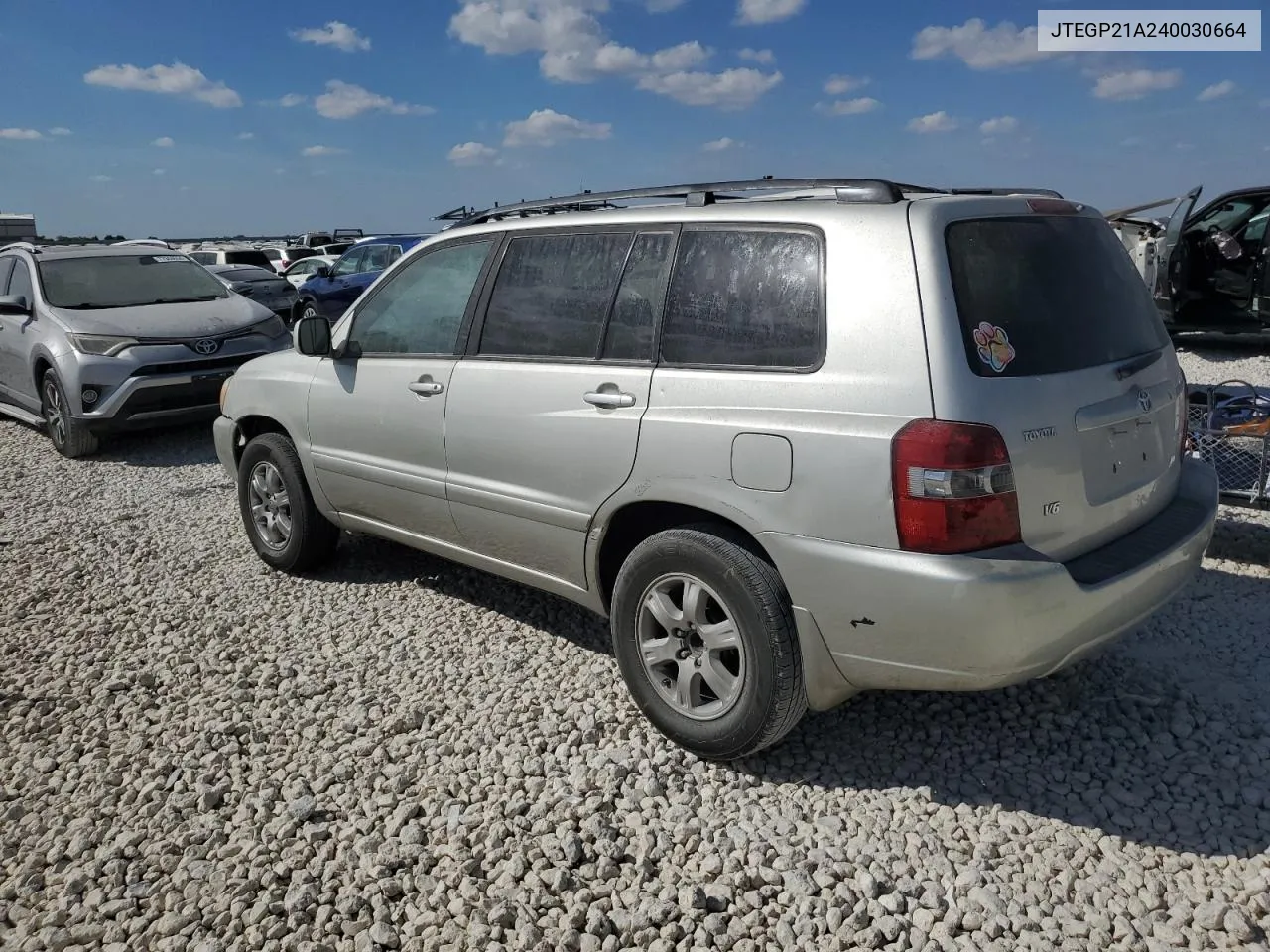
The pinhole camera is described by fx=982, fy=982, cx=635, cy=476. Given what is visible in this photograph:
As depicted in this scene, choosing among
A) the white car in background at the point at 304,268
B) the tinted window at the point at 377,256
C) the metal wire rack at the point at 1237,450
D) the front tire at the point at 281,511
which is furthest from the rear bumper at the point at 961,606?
the white car in background at the point at 304,268

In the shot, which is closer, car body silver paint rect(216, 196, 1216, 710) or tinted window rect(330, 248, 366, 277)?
car body silver paint rect(216, 196, 1216, 710)

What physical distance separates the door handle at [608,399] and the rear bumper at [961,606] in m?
0.72

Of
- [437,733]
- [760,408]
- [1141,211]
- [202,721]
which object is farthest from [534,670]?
[1141,211]

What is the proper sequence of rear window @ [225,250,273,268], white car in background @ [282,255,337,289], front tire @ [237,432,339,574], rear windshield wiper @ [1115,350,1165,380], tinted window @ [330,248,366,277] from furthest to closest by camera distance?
white car in background @ [282,255,337,289] → rear window @ [225,250,273,268] → tinted window @ [330,248,366,277] → front tire @ [237,432,339,574] → rear windshield wiper @ [1115,350,1165,380]

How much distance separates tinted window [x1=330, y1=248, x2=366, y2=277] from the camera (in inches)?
722

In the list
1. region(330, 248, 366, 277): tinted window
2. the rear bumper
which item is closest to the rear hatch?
the rear bumper

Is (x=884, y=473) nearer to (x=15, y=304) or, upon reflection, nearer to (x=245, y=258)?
(x=15, y=304)

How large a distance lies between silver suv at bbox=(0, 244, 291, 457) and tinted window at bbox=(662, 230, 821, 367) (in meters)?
6.21

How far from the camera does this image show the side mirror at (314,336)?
459 cm

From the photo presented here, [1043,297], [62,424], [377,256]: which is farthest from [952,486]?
[377,256]

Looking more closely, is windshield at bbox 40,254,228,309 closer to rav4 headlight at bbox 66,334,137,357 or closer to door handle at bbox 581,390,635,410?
rav4 headlight at bbox 66,334,137,357

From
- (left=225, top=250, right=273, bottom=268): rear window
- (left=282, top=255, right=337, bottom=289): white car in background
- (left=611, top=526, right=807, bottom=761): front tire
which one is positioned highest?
(left=225, top=250, right=273, bottom=268): rear window

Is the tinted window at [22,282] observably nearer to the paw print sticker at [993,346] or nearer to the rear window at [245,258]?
the paw print sticker at [993,346]

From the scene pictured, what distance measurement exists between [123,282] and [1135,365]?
8.72 m
